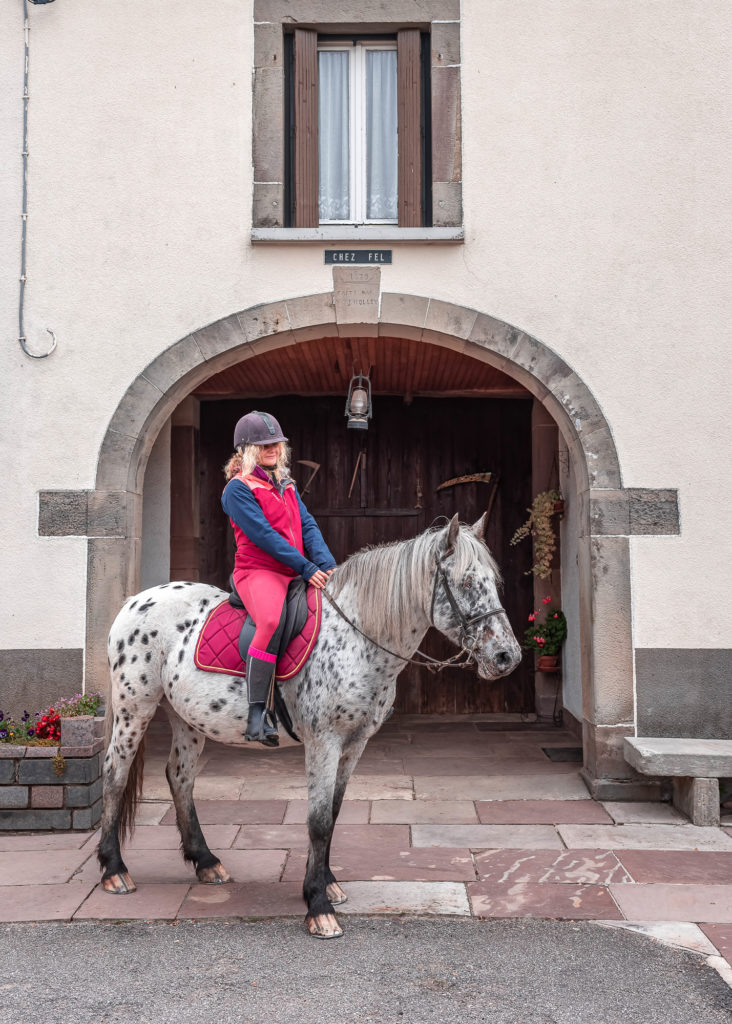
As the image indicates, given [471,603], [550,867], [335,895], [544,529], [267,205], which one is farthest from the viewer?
[544,529]

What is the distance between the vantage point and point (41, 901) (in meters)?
4.21

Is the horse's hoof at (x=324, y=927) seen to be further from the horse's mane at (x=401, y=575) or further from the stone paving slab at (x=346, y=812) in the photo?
the stone paving slab at (x=346, y=812)

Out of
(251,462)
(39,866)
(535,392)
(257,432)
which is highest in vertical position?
(535,392)

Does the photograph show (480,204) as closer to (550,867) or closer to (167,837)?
(550,867)

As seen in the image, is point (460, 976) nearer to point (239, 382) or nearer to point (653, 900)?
point (653, 900)

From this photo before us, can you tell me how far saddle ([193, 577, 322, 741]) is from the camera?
3.96 metres

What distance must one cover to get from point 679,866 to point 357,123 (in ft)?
17.6

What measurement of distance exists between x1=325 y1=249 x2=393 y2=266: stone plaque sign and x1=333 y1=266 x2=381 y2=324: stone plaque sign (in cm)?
5

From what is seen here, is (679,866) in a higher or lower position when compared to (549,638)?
lower

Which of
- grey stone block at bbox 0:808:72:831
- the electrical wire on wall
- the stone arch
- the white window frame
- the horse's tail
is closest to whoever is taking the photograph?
the horse's tail

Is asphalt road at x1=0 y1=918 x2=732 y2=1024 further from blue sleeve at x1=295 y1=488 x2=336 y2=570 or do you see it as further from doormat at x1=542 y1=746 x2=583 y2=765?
doormat at x1=542 y1=746 x2=583 y2=765

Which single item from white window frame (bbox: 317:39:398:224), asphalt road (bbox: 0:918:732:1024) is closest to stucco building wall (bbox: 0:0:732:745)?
white window frame (bbox: 317:39:398:224)

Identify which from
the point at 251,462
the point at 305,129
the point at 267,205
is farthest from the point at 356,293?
the point at 251,462

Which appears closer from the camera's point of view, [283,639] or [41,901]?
[283,639]
